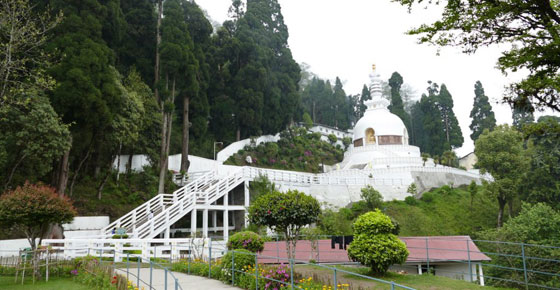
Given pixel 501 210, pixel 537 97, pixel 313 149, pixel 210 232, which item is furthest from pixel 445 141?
pixel 537 97

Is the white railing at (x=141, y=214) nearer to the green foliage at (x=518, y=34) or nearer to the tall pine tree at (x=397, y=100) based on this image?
the green foliage at (x=518, y=34)

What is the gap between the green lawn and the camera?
1050 centimetres

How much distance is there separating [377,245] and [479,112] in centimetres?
4502

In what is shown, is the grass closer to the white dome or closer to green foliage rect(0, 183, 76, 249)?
green foliage rect(0, 183, 76, 249)

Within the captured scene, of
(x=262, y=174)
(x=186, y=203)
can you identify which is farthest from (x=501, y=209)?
(x=186, y=203)

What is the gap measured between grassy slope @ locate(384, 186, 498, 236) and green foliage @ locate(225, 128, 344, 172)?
13.4 m

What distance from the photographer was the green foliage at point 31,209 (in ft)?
37.7

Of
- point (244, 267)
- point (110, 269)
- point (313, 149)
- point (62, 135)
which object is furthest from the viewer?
point (313, 149)

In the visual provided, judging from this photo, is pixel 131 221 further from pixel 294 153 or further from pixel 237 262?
pixel 294 153

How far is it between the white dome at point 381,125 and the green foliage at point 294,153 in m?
4.57

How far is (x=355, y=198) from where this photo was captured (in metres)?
26.9

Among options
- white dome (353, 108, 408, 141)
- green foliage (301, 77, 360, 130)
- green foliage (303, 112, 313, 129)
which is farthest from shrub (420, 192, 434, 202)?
green foliage (301, 77, 360, 130)

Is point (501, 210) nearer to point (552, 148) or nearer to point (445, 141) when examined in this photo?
point (552, 148)

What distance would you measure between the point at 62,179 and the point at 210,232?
340 inches
